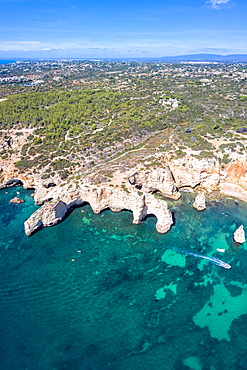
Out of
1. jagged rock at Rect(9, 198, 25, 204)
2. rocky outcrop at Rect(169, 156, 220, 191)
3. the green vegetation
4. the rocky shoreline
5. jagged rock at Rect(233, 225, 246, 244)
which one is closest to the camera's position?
jagged rock at Rect(233, 225, 246, 244)

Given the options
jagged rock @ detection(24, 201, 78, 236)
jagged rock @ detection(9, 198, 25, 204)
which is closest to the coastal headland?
jagged rock @ detection(24, 201, 78, 236)

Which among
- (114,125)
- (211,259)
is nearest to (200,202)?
(211,259)

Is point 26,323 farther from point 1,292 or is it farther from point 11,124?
point 11,124

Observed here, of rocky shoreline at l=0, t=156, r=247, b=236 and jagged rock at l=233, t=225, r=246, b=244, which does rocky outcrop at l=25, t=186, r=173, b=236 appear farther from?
jagged rock at l=233, t=225, r=246, b=244

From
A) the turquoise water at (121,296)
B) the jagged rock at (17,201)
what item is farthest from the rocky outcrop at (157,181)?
the jagged rock at (17,201)

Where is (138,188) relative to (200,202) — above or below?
above

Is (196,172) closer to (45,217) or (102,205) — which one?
(102,205)
